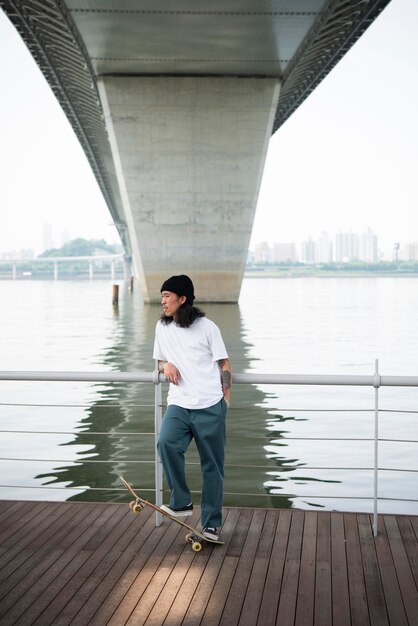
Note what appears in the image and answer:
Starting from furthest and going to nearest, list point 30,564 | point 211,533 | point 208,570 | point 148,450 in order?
point 148,450 < point 211,533 < point 30,564 < point 208,570

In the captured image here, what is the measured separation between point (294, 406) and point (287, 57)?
24.6m

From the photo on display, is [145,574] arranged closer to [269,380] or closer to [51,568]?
[51,568]

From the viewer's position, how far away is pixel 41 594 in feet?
17.1

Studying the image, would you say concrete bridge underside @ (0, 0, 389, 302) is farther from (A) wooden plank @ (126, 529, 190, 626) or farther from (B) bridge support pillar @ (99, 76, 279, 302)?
(A) wooden plank @ (126, 529, 190, 626)

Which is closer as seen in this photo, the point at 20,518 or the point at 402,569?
the point at 402,569

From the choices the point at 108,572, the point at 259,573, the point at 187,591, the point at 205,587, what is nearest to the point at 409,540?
the point at 259,573

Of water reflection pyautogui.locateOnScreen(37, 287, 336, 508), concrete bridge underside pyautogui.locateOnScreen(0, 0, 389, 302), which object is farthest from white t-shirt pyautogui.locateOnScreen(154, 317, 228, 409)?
concrete bridge underside pyautogui.locateOnScreen(0, 0, 389, 302)

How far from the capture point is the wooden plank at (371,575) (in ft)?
16.1

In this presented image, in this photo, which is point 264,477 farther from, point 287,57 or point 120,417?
point 287,57

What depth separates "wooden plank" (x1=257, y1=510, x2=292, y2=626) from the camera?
4888 mm

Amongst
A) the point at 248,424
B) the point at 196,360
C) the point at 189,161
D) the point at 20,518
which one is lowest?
the point at 248,424

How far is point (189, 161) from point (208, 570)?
36.1m

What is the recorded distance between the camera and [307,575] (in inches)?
215

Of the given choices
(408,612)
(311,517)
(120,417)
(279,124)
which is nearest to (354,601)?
(408,612)
